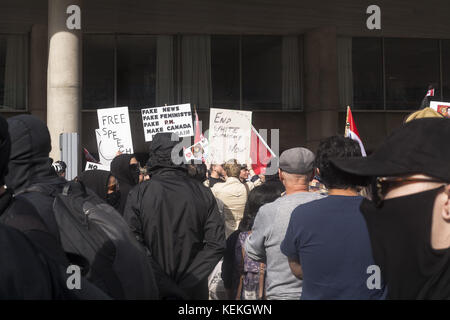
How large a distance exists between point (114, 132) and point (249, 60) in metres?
8.29

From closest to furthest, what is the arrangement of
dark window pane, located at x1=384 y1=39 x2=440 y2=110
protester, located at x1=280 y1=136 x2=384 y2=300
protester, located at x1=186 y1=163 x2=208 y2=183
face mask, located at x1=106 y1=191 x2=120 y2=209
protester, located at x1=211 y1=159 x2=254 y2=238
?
protester, located at x1=280 y1=136 x2=384 y2=300 → face mask, located at x1=106 y1=191 x2=120 y2=209 → protester, located at x1=211 y1=159 x2=254 y2=238 → protester, located at x1=186 y1=163 x2=208 y2=183 → dark window pane, located at x1=384 y1=39 x2=440 y2=110

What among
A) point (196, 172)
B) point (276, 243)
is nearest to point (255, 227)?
point (276, 243)

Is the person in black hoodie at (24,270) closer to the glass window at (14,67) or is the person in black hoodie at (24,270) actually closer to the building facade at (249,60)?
the building facade at (249,60)

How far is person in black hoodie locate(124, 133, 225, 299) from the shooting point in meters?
4.57

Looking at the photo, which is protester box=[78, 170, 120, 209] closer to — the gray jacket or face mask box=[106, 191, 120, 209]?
face mask box=[106, 191, 120, 209]

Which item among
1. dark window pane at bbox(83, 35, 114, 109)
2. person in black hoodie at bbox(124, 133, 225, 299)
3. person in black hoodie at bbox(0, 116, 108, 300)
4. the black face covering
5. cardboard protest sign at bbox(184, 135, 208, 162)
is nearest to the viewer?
person in black hoodie at bbox(0, 116, 108, 300)

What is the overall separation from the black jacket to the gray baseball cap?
31.3 inches

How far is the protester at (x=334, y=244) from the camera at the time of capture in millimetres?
2842

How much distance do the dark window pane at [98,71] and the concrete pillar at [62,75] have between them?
4639 mm

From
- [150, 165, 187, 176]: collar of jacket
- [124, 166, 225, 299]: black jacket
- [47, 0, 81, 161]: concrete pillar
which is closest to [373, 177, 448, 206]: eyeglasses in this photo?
[124, 166, 225, 299]: black jacket

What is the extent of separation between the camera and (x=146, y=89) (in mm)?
17656

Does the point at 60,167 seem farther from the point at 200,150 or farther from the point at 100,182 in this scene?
the point at 200,150

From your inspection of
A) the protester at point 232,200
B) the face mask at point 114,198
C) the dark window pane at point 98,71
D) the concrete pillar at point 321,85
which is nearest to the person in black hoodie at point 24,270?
the face mask at point 114,198
